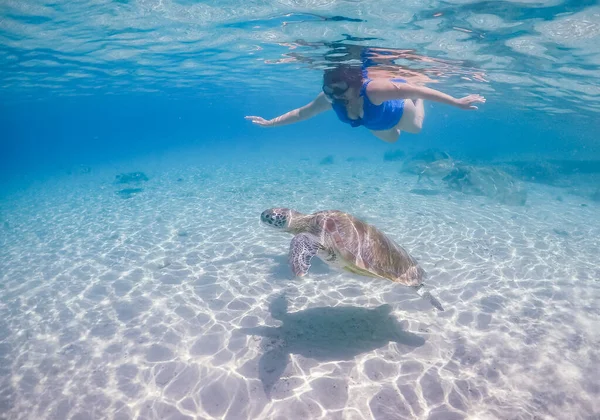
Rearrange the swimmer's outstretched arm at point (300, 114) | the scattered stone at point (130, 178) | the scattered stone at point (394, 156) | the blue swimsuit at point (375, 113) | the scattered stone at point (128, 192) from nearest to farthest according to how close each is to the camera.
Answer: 1. the blue swimsuit at point (375, 113)
2. the swimmer's outstretched arm at point (300, 114)
3. the scattered stone at point (128, 192)
4. the scattered stone at point (130, 178)
5. the scattered stone at point (394, 156)

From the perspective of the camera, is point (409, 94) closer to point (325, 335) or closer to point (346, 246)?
point (346, 246)

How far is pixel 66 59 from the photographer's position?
22.0 m

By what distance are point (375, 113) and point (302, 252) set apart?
4.00m

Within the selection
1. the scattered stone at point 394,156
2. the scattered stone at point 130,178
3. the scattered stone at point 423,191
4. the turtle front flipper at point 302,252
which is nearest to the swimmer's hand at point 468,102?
the turtle front flipper at point 302,252

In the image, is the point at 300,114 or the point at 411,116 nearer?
the point at 411,116

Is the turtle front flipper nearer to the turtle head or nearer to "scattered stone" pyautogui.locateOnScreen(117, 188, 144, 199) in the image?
the turtle head

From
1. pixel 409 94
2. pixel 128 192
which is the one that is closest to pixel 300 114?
pixel 409 94

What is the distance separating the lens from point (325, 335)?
6203 mm

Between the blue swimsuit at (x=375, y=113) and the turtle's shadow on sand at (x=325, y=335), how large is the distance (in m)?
4.29

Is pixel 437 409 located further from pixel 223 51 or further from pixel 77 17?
pixel 223 51

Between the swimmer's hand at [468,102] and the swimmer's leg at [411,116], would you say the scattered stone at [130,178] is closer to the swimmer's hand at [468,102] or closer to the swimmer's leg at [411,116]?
the swimmer's leg at [411,116]

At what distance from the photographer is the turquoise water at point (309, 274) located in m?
5.09

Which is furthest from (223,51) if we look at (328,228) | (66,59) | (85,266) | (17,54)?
(328,228)

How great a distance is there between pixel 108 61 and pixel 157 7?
517 inches
